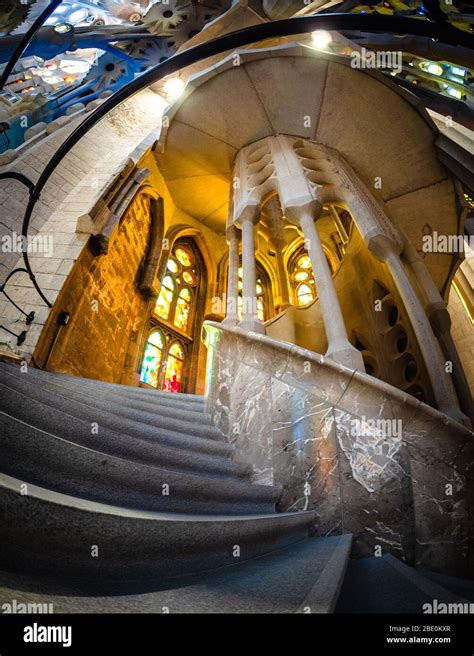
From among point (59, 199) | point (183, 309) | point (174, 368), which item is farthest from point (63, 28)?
point (174, 368)

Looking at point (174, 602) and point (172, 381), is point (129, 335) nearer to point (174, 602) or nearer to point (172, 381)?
point (172, 381)

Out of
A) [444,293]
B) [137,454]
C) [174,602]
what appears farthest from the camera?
[444,293]

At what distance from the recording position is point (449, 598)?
3.27 feet

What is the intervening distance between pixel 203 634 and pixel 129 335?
6048 mm

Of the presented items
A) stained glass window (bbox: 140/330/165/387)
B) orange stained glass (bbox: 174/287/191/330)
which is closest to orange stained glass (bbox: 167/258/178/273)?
orange stained glass (bbox: 174/287/191/330)

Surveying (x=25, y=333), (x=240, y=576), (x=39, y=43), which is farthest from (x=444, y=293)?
(x=39, y=43)

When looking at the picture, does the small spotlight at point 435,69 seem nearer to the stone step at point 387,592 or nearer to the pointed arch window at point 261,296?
the pointed arch window at point 261,296

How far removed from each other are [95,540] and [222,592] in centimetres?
39

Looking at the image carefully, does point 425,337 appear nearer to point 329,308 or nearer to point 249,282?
point 329,308

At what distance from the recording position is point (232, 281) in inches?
183

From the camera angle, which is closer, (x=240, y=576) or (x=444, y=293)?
(x=240, y=576)

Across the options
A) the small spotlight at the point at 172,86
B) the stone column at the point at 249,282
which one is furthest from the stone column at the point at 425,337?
the small spotlight at the point at 172,86

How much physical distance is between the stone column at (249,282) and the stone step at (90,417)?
5.13ft

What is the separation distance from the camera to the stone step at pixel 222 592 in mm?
676
